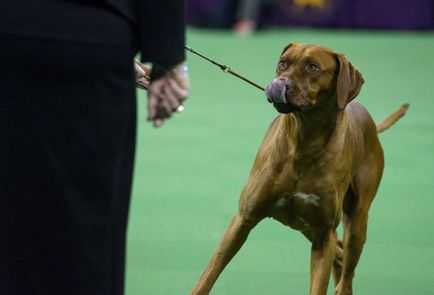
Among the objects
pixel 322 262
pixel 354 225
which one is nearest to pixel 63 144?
pixel 322 262

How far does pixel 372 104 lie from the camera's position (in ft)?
29.6

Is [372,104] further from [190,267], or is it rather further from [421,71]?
[190,267]

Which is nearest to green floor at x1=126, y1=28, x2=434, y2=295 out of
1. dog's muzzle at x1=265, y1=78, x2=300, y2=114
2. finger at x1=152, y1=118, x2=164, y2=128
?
dog's muzzle at x1=265, y1=78, x2=300, y2=114

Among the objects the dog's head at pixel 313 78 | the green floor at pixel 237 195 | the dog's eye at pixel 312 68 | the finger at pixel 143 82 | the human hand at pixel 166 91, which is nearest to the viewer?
the human hand at pixel 166 91

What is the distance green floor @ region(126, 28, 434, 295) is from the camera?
4.56 meters

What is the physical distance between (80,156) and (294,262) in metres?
2.84

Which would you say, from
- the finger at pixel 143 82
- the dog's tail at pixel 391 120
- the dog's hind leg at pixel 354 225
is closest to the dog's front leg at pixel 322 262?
the dog's hind leg at pixel 354 225

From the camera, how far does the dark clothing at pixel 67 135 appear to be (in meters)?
1.99

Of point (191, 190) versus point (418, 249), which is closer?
point (418, 249)

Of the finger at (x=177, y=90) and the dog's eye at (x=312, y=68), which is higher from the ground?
the finger at (x=177, y=90)

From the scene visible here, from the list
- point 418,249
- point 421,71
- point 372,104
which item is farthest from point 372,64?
point 418,249

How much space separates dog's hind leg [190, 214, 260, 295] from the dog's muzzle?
0.50 m

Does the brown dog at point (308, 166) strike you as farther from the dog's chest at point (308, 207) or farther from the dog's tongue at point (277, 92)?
the dog's tongue at point (277, 92)

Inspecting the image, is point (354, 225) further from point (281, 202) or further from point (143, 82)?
point (143, 82)
